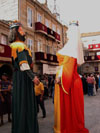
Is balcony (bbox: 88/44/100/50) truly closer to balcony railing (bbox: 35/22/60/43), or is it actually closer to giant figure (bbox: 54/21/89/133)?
balcony railing (bbox: 35/22/60/43)

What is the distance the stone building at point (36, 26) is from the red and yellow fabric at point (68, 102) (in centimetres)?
1226

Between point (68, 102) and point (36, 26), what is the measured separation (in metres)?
14.5

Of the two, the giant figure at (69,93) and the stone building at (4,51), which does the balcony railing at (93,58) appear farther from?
the giant figure at (69,93)

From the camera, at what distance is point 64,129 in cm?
317

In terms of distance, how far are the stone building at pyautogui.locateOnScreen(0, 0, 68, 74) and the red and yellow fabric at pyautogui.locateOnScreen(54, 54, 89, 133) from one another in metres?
12.3

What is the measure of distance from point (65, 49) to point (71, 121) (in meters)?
1.63

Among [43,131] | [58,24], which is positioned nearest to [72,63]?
[43,131]

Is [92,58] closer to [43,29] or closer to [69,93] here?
[43,29]

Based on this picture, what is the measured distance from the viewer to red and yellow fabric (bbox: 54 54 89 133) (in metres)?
3.15

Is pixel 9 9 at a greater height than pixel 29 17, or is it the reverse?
pixel 9 9

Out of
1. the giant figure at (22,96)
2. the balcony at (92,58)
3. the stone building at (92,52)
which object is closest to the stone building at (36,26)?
the giant figure at (22,96)

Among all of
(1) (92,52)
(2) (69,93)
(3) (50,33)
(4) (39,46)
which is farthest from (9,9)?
(1) (92,52)

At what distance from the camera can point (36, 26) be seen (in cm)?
1652

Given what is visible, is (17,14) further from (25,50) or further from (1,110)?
(25,50)
